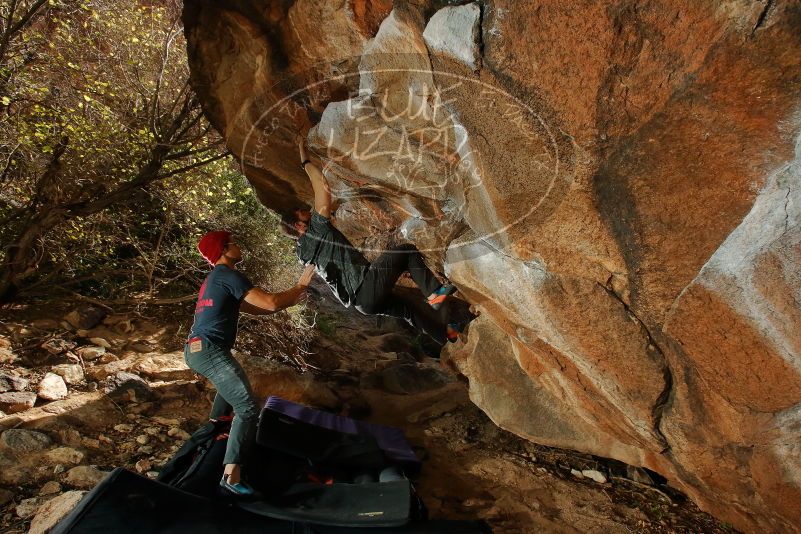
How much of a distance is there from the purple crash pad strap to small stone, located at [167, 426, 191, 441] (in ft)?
2.63

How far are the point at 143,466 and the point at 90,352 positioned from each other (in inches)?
80.6

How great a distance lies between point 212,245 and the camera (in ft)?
11.0

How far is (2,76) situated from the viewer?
4.55 meters

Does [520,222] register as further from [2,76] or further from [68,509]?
[2,76]

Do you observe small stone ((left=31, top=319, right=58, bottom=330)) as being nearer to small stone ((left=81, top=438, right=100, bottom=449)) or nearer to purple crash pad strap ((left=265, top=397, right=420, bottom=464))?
small stone ((left=81, top=438, right=100, bottom=449))

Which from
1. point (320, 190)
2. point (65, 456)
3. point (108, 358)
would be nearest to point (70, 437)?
point (65, 456)

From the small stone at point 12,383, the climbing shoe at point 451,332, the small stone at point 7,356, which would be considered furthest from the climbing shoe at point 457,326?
the small stone at point 7,356

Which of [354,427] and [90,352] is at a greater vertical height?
[354,427]

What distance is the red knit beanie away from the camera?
10.9ft

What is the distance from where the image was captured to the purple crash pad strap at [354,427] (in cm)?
417

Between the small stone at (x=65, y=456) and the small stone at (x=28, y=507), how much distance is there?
0.39 metres

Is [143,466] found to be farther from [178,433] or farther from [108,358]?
[108,358]

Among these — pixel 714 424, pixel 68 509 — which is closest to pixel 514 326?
pixel 714 424

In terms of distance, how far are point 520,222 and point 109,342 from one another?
17.3ft
